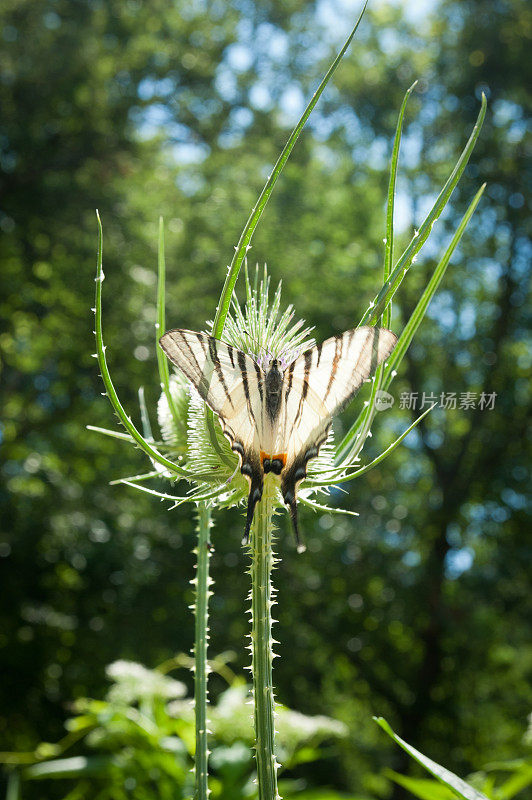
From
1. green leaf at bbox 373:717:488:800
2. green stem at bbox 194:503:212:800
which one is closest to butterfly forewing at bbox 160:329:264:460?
green stem at bbox 194:503:212:800

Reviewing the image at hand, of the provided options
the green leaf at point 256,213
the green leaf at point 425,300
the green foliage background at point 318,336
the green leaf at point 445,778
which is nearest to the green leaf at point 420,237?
the green leaf at point 425,300

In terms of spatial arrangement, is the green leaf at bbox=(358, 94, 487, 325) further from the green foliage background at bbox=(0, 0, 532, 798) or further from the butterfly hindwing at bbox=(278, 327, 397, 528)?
the green foliage background at bbox=(0, 0, 532, 798)

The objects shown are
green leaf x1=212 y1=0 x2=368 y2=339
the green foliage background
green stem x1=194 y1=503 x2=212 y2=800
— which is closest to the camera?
green leaf x1=212 y1=0 x2=368 y2=339

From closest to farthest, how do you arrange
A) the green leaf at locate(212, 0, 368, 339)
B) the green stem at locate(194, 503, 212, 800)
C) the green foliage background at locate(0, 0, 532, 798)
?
the green leaf at locate(212, 0, 368, 339) → the green stem at locate(194, 503, 212, 800) → the green foliage background at locate(0, 0, 532, 798)

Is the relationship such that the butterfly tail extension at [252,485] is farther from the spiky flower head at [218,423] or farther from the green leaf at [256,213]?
the green leaf at [256,213]

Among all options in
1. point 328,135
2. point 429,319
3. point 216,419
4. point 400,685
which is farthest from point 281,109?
point 216,419

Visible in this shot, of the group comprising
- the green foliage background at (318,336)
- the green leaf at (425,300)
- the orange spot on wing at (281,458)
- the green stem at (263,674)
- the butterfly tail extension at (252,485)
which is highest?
the green foliage background at (318,336)
